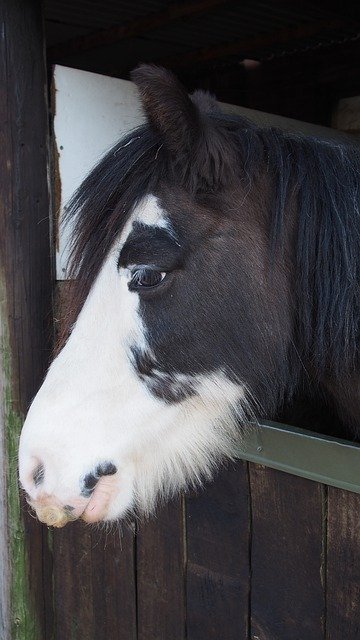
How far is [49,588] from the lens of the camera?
2.06 m

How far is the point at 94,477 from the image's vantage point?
46.9 inches

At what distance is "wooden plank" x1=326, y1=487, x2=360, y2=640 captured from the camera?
1260 mm

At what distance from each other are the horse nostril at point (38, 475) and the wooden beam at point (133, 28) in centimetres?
218

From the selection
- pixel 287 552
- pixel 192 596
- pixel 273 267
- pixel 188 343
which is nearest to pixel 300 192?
pixel 273 267

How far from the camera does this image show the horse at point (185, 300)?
1.19 metres

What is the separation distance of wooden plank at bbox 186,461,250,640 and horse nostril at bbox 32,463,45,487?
0.52 metres

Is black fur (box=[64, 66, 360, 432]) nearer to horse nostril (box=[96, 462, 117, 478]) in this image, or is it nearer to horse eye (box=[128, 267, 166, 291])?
horse eye (box=[128, 267, 166, 291])

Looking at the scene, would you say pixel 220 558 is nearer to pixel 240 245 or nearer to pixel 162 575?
pixel 162 575

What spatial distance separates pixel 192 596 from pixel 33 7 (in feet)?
5.65

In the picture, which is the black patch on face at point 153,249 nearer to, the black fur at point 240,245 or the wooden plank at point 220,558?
the black fur at point 240,245

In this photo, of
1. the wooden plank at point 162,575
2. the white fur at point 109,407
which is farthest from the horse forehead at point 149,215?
the wooden plank at point 162,575

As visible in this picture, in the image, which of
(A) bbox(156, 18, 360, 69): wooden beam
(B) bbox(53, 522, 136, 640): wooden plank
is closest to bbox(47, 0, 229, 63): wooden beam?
(A) bbox(156, 18, 360, 69): wooden beam

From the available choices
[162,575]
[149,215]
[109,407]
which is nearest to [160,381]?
[109,407]

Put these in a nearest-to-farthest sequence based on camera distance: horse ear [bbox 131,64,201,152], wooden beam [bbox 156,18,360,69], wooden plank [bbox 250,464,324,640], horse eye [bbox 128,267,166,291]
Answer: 1. horse ear [bbox 131,64,201,152]
2. horse eye [bbox 128,267,166,291]
3. wooden plank [bbox 250,464,324,640]
4. wooden beam [bbox 156,18,360,69]
